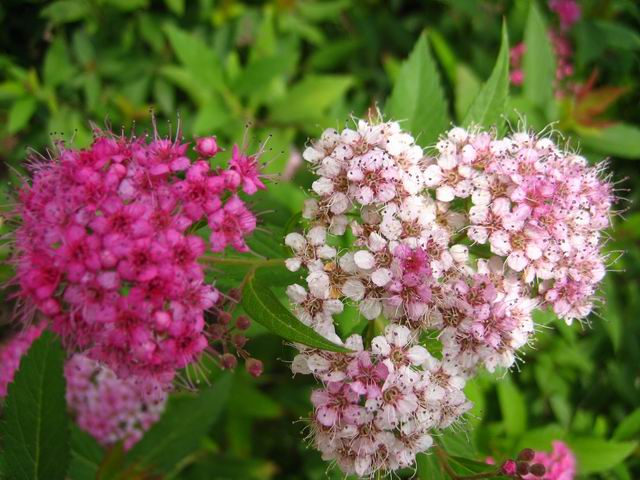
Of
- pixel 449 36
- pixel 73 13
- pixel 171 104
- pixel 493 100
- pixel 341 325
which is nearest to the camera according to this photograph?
pixel 341 325

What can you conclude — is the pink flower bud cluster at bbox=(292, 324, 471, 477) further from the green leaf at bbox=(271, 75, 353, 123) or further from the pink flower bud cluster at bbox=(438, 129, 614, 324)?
the green leaf at bbox=(271, 75, 353, 123)

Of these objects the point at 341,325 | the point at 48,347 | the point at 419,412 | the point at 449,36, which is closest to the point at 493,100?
the point at 341,325

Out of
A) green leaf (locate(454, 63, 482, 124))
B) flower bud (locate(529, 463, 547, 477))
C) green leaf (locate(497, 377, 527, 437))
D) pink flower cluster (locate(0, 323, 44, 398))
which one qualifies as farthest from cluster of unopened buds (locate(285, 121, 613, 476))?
pink flower cluster (locate(0, 323, 44, 398))

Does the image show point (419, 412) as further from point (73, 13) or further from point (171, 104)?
point (73, 13)

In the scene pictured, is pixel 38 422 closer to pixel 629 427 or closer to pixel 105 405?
pixel 105 405

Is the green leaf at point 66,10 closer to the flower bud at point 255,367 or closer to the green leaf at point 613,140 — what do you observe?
the flower bud at point 255,367

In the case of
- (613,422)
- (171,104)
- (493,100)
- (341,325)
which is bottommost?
(613,422)

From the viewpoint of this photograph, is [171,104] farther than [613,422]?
Yes
